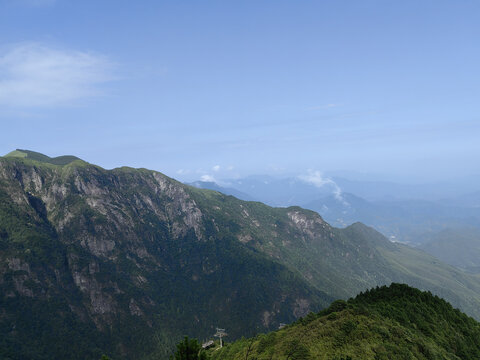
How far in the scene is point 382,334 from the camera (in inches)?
4633

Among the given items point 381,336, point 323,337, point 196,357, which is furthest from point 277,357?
point 196,357

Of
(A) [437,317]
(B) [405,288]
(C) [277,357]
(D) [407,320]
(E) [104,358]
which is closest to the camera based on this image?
(E) [104,358]

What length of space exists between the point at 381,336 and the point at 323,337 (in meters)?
20.6

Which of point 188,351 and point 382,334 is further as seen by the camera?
point 382,334

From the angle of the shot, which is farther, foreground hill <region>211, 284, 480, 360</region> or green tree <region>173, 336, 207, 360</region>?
foreground hill <region>211, 284, 480, 360</region>

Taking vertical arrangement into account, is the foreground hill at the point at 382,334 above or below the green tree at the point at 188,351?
below

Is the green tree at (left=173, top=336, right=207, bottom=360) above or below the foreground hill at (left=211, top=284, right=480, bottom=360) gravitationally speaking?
above

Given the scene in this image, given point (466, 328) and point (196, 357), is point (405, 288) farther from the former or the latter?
point (196, 357)

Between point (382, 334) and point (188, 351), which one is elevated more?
point (188, 351)

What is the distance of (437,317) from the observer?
161 m

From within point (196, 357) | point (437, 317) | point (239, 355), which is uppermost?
point (196, 357)

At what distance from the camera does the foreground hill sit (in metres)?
110

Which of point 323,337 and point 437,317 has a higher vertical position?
→ point 323,337

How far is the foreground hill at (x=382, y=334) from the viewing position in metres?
110
